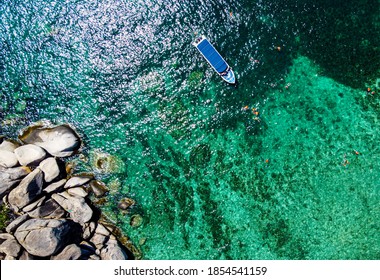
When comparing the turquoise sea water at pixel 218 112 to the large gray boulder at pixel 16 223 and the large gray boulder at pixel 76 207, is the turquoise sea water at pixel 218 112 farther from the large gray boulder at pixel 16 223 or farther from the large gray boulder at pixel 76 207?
the large gray boulder at pixel 16 223

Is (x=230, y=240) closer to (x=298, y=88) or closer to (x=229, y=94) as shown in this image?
(x=229, y=94)

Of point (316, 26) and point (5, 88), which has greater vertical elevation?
point (5, 88)

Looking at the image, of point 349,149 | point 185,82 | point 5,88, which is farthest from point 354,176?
point 5,88

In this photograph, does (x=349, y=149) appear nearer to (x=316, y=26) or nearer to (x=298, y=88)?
(x=298, y=88)

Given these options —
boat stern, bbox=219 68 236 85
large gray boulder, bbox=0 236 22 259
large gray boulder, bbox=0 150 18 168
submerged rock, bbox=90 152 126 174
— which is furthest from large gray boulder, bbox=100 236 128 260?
boat stern, bbox=219 68 236 85

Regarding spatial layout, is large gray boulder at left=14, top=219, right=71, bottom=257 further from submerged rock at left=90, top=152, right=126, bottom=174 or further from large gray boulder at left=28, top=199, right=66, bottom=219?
submerged rock at left=90, top=152, right=126, bottom=174

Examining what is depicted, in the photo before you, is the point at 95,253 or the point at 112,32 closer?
the point at 95,253

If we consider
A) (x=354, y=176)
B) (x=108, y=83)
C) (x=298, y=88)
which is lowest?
(x=354, y=176)
